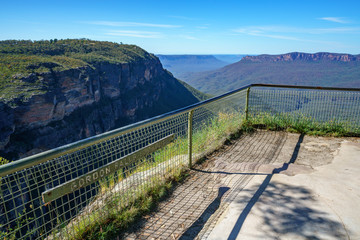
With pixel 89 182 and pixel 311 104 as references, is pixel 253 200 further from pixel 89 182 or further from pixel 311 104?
pixel 311 104

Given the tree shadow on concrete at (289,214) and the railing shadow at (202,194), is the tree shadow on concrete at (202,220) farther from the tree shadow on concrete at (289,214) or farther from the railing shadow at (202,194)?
the tree shadow on concrete at (289,214)

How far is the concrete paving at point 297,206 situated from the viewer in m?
2.58

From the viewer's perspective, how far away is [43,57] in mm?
57438

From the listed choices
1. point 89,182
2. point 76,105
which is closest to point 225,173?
point 89,182

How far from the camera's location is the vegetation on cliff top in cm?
4419

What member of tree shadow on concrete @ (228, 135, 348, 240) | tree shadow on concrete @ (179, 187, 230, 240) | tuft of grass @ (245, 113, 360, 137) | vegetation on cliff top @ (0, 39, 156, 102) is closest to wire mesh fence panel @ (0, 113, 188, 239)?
tree shadow on concrete @ (179, 187, 230, 240)

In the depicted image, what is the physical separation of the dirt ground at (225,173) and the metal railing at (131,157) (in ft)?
1.10

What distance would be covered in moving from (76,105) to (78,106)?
81 cm

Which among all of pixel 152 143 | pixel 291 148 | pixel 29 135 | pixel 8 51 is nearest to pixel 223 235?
pixel 152 143

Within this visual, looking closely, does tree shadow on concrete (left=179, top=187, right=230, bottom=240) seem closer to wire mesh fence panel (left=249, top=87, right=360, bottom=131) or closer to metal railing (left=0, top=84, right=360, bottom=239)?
metal railing (left=0, top=84, right=360, bottom=239)

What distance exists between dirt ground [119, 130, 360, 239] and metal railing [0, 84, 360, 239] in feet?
1.10

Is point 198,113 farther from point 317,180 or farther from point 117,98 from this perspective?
point 117,98

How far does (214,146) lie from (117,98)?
6941 cm

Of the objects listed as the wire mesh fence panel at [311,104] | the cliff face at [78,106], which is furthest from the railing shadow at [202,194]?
the cliff face at [78,106]
